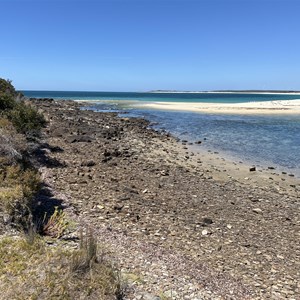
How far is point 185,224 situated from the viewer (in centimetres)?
784

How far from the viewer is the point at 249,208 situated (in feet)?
30.9

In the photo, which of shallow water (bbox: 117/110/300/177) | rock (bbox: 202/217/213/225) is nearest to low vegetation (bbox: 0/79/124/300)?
rock (bbox: 202/217/213/225)

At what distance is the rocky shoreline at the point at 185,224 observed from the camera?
5.27 meters

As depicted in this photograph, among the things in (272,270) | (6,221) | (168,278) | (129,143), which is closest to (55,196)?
(6,221)

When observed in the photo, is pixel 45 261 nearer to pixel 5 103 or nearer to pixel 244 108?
pixel 5 103

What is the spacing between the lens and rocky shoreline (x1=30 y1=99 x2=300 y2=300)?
5270 mm

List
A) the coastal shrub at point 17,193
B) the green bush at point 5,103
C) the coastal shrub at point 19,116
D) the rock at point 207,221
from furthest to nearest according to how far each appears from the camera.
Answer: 1. the green bush at point 5,103
2. the coastal shrub at point 19,116
3. the rock at point 207,221
4. the coastal shrub at point 17,193

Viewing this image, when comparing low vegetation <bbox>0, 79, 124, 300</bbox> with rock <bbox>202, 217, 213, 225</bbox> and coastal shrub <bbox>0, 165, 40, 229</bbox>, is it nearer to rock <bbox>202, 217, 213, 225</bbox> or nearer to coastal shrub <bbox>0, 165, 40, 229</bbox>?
coastal shrub <bbox>0, 165, 40, 229</bbox>

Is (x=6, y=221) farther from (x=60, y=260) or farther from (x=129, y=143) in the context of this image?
(x=129, y=143)

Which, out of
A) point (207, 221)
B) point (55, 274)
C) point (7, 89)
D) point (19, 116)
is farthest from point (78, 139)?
point (55, 274)

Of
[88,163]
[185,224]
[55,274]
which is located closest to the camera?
[55,274]

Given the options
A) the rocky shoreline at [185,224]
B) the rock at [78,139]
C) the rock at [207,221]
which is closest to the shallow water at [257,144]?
the rocky shoreline at [185,224]

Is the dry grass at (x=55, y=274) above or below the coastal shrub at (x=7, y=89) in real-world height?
below

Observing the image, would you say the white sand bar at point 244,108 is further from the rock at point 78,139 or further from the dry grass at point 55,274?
the dry grass at point 55,274
